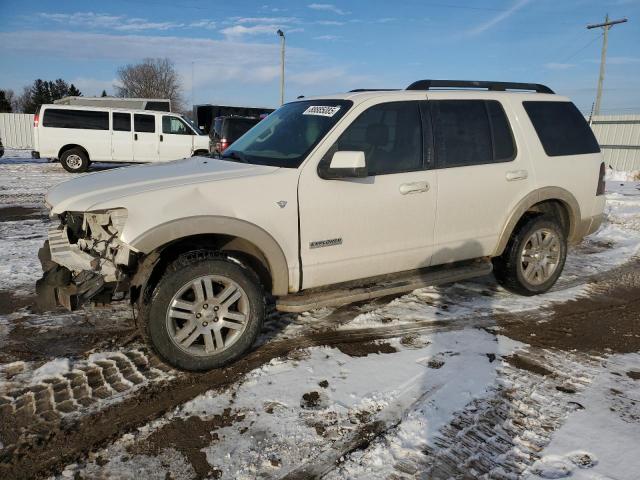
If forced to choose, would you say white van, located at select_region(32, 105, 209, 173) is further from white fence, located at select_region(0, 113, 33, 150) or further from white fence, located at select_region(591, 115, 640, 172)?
white fence, located at select_region(0, 113, 33, 150)

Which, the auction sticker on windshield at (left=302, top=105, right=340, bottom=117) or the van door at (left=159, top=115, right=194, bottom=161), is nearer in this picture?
the auction sticker on windshield at (left=302, top=105, right=340, bottom=117)

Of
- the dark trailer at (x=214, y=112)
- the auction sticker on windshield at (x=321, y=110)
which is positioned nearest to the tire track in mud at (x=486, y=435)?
the auction sticker on windshield at (x=321, y=110)

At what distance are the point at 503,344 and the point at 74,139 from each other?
16476mm

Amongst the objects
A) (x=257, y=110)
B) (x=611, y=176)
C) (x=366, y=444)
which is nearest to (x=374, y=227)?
(x=366, y=444)

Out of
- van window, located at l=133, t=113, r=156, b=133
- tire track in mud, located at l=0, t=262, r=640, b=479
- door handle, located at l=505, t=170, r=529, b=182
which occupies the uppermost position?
van window, located at l=133, t=113, r=156, b=133

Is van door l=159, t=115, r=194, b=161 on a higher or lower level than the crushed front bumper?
higher

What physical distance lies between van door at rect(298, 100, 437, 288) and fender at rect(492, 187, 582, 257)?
947mm

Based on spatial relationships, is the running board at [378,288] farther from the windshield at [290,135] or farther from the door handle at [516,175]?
the windshield at [290,135]

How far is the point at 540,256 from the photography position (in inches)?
193

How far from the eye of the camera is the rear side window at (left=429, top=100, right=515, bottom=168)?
13.8ft

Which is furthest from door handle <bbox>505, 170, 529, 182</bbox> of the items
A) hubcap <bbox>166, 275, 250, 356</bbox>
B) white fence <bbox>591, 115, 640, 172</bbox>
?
white fence <bbox>591, 115, 640, 172</bbox>

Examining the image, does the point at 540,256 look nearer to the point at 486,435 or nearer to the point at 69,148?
the point at 486,435

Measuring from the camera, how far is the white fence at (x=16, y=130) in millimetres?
30922

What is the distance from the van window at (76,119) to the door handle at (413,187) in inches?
609
